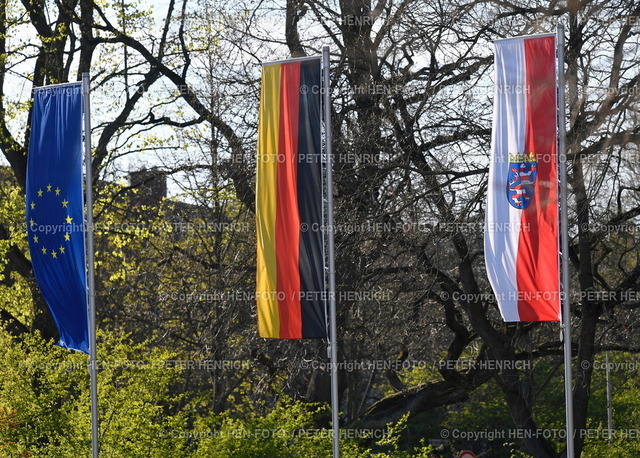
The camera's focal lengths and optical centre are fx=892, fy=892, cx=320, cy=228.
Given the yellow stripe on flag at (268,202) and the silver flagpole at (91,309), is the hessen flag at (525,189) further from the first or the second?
the silver flagpole at (91,309)

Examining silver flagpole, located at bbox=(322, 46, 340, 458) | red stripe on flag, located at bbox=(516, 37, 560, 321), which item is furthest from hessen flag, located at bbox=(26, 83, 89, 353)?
red stripe on flag, located at bbox=(516, 37, 560, 321)

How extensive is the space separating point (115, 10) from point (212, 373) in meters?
8.90

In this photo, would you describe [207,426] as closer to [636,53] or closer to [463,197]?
[463,197]

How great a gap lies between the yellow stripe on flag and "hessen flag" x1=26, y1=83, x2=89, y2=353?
2.44 m

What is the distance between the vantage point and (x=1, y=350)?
15211mm

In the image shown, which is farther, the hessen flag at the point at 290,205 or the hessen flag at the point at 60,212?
the hessen flag at the point at 60,212

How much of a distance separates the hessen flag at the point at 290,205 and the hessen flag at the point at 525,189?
2.06 metres

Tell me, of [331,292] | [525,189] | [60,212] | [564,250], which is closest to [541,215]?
Answer: [525,189]

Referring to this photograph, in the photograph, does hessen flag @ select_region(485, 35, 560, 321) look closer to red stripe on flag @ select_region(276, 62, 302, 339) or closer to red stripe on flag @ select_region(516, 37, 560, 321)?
red stripe on flag @ select_region(516, 37, 560, 321)

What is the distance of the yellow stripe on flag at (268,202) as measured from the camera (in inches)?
419

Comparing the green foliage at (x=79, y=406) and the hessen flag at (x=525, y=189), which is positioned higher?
the hessen flag at (x=525, y=189)

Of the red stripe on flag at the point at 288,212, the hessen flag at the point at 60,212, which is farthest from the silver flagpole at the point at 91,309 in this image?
the red stripe on flag at the point at 288,212

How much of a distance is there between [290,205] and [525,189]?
2766 millimetres

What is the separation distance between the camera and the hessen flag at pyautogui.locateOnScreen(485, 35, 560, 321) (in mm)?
9828
